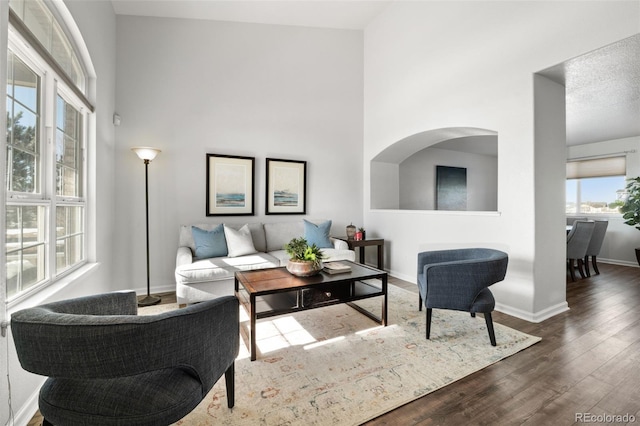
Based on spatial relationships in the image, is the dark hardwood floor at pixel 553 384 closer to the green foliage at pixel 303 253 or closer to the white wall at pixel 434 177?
the green foliage at pixel 303 253

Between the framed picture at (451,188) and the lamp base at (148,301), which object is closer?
the lamp base at (148,301)

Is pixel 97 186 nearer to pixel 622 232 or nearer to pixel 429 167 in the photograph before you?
pixel 429 167

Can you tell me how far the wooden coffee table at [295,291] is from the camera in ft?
7.38

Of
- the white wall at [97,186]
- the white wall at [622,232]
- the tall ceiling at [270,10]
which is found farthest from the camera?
the white wall at [622,232]

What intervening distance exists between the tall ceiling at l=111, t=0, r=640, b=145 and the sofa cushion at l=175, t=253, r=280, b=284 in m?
3.40

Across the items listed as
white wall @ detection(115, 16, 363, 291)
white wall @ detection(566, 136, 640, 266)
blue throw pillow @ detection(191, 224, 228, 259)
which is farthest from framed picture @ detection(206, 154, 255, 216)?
white wall @ detection(566, 136, 640, 266)

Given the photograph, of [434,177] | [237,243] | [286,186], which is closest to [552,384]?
[237,243]

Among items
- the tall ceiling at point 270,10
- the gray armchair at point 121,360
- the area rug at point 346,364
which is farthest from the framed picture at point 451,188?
the gray armchair at point 121,360

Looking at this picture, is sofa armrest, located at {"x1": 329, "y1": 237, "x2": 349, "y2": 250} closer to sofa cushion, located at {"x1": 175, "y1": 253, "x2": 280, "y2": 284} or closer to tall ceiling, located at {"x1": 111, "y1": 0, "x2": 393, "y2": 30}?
sofa cushion, located at {"x1": 175, "y1": 253, "x2": 280, "y2": 284}

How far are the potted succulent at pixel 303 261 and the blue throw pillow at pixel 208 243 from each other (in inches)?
57.0

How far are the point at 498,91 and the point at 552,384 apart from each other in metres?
2.81

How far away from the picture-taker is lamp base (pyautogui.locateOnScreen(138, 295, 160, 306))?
339 centimetres

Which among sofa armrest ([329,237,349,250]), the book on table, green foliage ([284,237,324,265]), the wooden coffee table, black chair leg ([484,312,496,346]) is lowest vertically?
black chair leg ([484,312,496,346])

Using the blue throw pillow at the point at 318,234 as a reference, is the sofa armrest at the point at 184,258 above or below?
below
